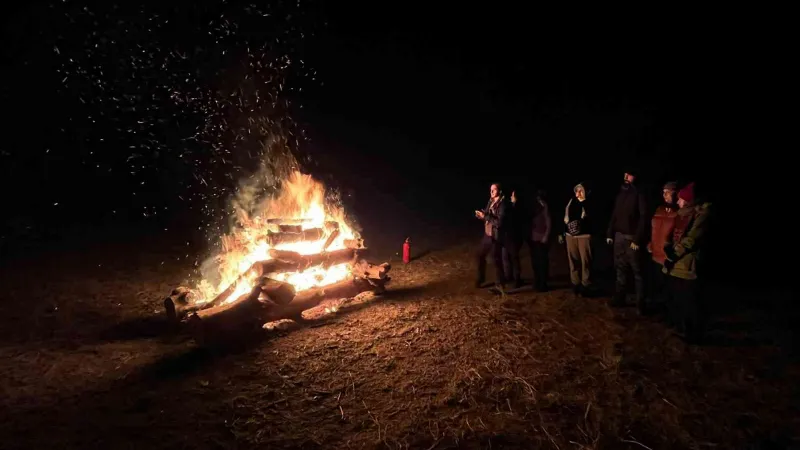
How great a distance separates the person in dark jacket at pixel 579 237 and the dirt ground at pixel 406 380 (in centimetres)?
51

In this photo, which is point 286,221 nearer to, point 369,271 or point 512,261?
point 369,271

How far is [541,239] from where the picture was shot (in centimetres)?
1022

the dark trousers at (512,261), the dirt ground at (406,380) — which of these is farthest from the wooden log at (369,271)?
the dark trousers at (512,261)

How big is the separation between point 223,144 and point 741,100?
95.4 feet

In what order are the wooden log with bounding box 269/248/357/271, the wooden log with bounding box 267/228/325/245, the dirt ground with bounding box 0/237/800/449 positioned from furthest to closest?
the wooden log with bounding box 267/228/325/245 → the wooden log with bounding box 269/248/357/271 → the dirt ground with bounding box 0/237/800/449

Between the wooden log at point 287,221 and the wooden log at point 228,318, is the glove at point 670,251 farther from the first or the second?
the wooden log at point 287,221

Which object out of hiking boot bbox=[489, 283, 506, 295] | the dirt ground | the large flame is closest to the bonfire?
the large flame

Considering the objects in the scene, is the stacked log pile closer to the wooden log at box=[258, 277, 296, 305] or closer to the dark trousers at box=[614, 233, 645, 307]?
the wooden log at box=[258, 277, 296, 305]

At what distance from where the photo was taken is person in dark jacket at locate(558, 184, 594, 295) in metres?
9.65

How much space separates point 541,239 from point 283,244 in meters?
5.56

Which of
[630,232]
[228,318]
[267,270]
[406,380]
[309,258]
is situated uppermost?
[630,232]

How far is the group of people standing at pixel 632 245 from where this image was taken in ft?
25.2

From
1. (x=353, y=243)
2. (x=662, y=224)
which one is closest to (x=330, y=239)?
(x=353, y=243)

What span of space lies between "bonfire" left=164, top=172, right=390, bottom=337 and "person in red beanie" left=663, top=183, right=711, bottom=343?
216 inches
